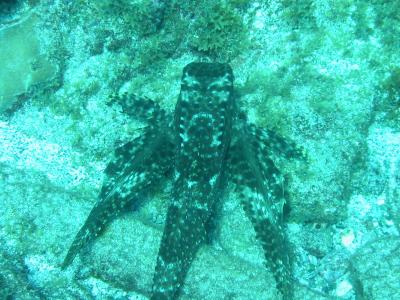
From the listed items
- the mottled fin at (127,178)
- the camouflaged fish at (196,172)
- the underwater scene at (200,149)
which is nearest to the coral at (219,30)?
the underwater scene at (200,149)

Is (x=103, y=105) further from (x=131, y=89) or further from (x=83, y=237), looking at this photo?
(x=83, y=237)

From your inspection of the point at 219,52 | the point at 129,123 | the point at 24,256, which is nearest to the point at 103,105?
the point at 129,123

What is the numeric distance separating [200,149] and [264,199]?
4.14 ft

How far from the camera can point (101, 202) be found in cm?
553

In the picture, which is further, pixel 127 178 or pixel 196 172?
pixel 127 178

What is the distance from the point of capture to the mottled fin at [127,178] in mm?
5352

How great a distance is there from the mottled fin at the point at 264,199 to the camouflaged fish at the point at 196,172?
0.5 inches

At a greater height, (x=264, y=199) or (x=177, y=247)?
(x=264, y=199)

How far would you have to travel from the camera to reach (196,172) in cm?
542

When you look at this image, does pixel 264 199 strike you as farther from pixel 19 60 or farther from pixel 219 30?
pixel 19 60

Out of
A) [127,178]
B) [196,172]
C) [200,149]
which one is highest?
[200,149]

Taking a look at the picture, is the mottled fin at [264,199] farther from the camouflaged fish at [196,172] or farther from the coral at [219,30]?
the coral at [219,30]

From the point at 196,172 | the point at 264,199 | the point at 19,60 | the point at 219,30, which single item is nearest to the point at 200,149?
the point at 196,172

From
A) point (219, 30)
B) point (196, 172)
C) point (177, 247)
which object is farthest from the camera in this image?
point (219, 30)
